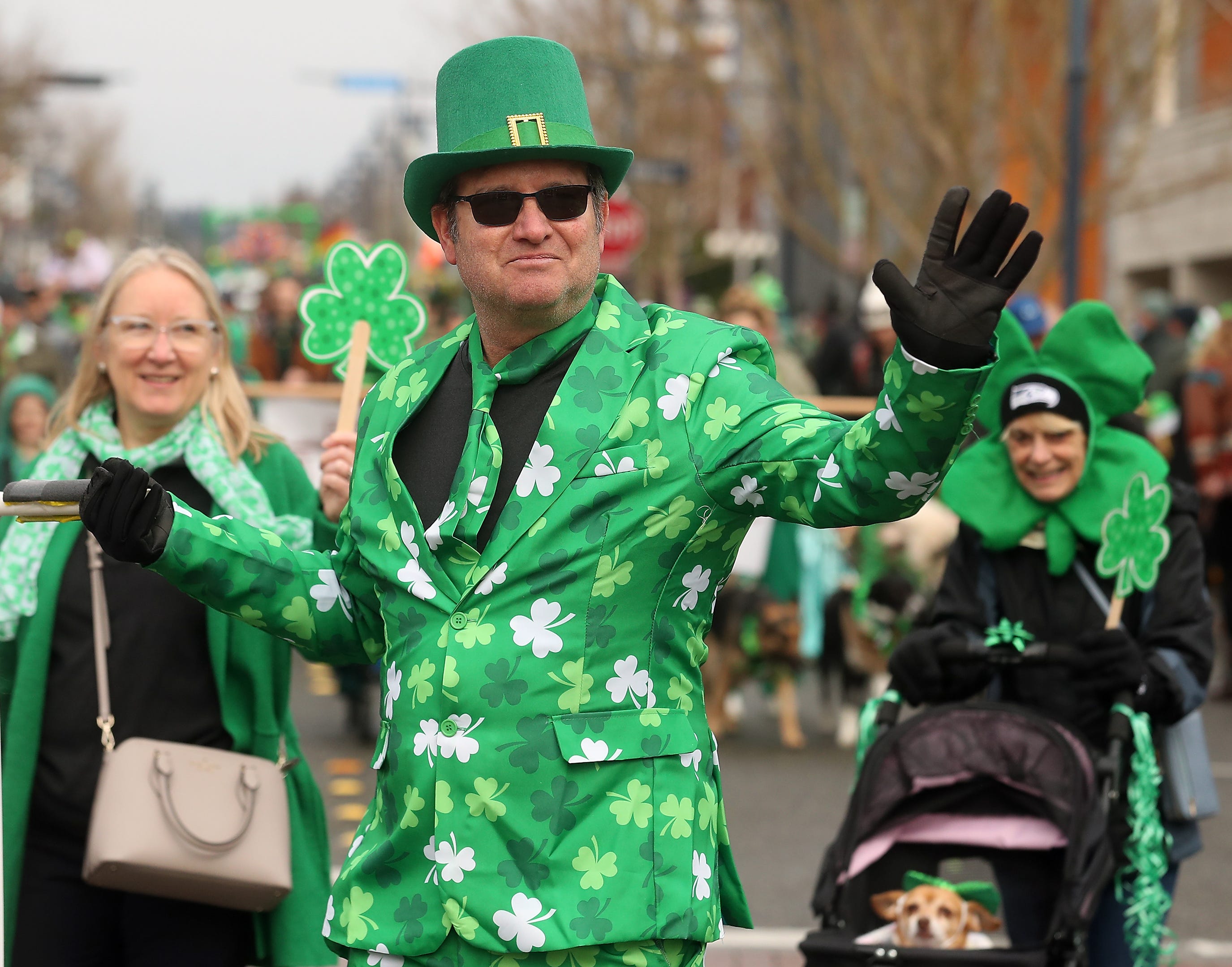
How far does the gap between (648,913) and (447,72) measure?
132cm

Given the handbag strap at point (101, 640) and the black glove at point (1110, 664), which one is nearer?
the handbag strap at point (101, 640)

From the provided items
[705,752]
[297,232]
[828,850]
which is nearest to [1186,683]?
[828,850]

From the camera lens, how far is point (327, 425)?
8969 millimetres

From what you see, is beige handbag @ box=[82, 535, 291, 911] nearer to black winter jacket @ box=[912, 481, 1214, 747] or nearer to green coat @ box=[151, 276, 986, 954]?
green coat @ box=[151, 276, 986, 954]

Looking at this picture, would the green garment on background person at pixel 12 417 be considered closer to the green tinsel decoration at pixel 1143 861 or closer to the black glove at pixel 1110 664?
the black glove at pixel 1110 664

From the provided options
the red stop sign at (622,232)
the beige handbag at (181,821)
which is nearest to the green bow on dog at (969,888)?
the beige handbag at (181,821)

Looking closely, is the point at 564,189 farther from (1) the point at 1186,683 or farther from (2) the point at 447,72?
(1) the point at 1186,683

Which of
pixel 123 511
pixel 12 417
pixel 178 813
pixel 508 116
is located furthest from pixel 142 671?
pixel 12 417

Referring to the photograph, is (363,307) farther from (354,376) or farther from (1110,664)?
(1110,664)

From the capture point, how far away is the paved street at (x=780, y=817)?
6305mm

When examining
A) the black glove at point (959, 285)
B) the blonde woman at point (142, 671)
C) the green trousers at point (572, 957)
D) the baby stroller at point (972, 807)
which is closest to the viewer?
the black glove at point (959, 285)

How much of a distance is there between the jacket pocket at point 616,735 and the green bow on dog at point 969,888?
1971 mm

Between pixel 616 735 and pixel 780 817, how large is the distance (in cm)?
560

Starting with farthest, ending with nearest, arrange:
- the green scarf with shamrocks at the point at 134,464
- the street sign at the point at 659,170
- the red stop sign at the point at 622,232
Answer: the street sign at the point at 659,170 < the red stop sign at the point at 622,232 < the green scarf with shamrocks at the point at 134,464
